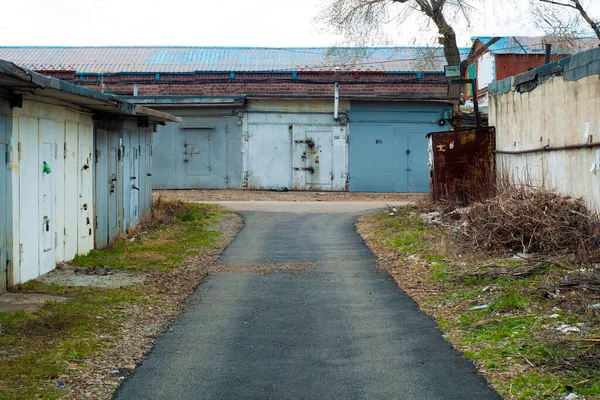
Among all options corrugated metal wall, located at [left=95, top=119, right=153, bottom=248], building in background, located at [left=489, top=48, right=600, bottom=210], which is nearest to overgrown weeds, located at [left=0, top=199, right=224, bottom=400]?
corrugated metal wall, located at [left=95, top=119, right=153, bottom=248]

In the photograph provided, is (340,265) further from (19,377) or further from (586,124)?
(19,377)

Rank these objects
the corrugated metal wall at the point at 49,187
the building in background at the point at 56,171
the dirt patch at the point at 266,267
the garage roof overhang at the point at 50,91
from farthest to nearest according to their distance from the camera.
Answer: the dirt patch at the point at 266,267 < the corrugated metal wall at the point at 49,187 < the building in background at the point at 56,171 < the garage roof overhang at the point at 50,91

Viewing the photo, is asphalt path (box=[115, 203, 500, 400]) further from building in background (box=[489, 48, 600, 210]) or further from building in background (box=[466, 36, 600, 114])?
building in background (box=[466, 36, 600, 114])

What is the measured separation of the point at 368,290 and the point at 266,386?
174 inches

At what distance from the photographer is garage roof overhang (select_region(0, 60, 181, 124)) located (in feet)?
27.2

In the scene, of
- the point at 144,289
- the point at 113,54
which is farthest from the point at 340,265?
the point at 113,54

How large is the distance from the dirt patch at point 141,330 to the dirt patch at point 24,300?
1033mm

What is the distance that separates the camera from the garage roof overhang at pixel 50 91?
27.2 feet

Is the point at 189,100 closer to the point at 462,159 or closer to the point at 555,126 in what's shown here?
the point at 462,159

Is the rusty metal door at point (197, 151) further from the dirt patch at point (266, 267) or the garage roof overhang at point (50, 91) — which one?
the dirt patch at point (266, 267)

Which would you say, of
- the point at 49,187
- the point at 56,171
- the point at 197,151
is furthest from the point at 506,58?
the point at 49,187

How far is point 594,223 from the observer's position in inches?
420

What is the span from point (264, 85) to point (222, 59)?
3980 millimetres

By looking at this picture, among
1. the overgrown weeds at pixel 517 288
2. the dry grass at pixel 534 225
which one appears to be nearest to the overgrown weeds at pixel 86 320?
the overgrown weeds at pixel 517 288
